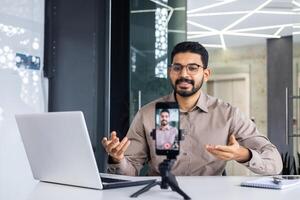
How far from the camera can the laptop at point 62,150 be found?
130 centimetres

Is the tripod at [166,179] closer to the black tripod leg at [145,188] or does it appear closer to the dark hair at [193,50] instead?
the black tripod leg at [145,188]

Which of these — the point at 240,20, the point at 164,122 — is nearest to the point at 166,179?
the point at 164,122

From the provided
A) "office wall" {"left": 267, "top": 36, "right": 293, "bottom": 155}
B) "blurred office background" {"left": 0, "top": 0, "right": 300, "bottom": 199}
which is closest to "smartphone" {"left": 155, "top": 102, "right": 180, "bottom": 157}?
"blurred office background" {"left": 0, "top": 0, "right": 300, "bottom": 199}

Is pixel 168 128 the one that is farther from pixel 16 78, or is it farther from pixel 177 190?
pixel 16 78

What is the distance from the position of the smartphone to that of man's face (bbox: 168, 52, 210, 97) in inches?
21.5

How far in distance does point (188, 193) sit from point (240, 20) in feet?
16.5

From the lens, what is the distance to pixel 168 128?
136 cm

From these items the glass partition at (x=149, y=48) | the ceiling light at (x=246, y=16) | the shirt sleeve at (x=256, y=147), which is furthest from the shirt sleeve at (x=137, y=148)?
the ceiling light at (x=246, y=16)

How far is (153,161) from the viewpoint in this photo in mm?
1958

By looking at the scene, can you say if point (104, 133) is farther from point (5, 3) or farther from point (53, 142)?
point (53, 142)

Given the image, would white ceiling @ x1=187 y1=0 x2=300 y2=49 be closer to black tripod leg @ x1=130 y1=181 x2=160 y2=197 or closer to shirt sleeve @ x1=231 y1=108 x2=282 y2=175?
shirt sleeve @ x1=231 y1=108 x2=282 y2=175

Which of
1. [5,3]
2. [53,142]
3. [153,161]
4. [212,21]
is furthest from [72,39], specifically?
[212,21]

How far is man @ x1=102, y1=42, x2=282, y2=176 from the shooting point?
1.88m

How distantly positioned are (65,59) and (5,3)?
2.55ft
